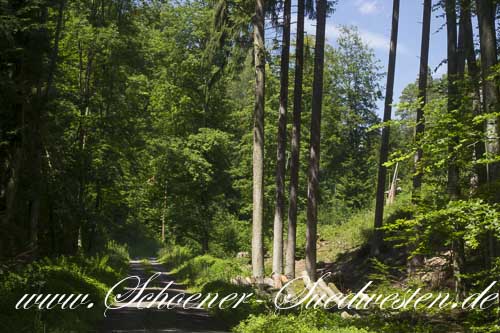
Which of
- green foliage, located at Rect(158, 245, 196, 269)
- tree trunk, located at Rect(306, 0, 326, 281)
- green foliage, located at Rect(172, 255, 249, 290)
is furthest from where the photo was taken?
green foliage, located at Rect(158, 245, 196, 269)

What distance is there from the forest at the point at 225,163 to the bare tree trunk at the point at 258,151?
5 cm

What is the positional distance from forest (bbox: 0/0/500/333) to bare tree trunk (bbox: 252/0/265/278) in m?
0.05

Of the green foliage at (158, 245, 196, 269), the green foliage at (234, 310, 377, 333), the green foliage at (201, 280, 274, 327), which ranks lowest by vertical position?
the green foliage at (158, 245, 196, 269)

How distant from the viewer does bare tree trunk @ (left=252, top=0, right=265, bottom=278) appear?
16656 millimetres

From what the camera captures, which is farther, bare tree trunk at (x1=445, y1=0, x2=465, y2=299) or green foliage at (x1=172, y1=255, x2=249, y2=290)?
green foliage at (x1=172, y1=255, x2=249, y2=290)

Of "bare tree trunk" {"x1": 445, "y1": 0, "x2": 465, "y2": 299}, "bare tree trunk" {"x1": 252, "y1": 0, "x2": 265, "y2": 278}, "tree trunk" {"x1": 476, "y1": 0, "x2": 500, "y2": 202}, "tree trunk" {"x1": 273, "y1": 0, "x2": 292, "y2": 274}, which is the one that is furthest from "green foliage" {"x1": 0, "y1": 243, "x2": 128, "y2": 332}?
"tree trunk" {"x1": 476, "y1": 0, "x2": 500, "y2": 202}

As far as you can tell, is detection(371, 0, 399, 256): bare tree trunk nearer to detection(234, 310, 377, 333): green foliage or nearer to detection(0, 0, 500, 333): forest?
detection(0, 0, 500, 333): forest

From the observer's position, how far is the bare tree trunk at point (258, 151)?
54.6ft

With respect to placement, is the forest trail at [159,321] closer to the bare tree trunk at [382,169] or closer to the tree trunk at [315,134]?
the tree trunk at [315,134]

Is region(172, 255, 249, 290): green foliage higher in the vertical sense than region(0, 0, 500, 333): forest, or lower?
lower

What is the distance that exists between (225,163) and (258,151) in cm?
1646

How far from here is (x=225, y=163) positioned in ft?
108

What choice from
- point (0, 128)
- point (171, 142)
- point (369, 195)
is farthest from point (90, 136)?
point (369, 195)

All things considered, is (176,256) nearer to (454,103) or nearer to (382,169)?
(382,169)
